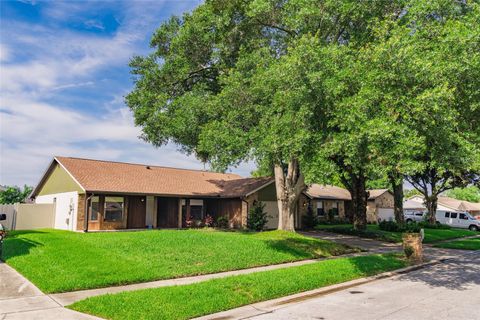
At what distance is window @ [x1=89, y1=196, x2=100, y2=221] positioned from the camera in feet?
84.8

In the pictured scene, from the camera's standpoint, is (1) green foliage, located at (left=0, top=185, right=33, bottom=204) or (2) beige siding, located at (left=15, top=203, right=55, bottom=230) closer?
(2) beige siding, located at (left=15, top=203, right=55, bottom=230)

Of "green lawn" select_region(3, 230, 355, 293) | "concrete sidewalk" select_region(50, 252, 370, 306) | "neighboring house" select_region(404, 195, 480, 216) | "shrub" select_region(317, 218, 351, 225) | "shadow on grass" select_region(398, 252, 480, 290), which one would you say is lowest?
"shadow on grass" select_region(398, 252, 480, 290)

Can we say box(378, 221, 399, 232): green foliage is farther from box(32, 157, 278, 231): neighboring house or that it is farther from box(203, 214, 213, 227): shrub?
box(203, 214, 213, 227): shrub

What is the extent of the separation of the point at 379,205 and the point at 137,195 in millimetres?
32923

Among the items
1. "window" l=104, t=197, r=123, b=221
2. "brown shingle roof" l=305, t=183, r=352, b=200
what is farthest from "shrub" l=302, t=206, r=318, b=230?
"window" l=104, t=197, r=123, b=221

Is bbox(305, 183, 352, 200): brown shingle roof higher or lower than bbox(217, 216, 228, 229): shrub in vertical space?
higher

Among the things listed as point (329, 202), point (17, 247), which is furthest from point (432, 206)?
point (17, 247)

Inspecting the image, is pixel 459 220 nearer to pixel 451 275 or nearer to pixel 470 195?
pixel 451 275

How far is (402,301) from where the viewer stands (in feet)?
32.3

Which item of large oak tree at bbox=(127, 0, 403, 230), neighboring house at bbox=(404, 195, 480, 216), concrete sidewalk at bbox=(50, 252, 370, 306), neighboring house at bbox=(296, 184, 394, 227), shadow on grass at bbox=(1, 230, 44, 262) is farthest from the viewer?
neighboring house at bbox=(404, 195, 480, 216)

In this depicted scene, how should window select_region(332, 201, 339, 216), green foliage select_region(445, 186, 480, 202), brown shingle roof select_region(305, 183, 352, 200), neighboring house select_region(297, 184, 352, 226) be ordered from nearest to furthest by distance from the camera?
neighboring house select_region(297, 184, 352, 226) < brown shingle roof select_region(305, 183, 352, 200) < window select_region(332, 201, 339, 216) < green foliage select_region(445, 186, 480, 202)

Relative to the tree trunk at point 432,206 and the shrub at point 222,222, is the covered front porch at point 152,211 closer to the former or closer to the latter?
the shrub at point 222,222

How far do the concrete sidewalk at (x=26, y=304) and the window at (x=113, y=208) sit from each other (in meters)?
15.1

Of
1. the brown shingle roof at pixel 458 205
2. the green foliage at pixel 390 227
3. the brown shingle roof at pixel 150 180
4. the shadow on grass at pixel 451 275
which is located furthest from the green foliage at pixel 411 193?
the shadow on grass at pixel 451 275
